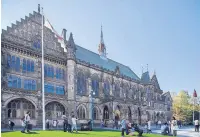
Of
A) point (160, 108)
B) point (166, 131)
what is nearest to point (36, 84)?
point (166, 131)

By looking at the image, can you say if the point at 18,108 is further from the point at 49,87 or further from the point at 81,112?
the point at 81,112

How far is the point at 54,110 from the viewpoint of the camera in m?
32.1

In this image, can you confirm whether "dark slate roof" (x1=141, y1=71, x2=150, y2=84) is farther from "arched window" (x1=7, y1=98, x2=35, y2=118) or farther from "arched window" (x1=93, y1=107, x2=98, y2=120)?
"arched window" (x1=7, y1=98, x2=35, y2=118)

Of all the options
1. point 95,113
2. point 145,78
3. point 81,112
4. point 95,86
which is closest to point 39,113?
point 81,112

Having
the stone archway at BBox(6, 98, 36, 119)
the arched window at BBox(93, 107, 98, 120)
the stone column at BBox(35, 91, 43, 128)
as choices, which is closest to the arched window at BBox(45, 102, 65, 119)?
the stone column at BBox(35, 91, 43, 128)

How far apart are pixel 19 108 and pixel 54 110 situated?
4903mm

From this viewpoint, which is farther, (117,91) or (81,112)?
(117,91)

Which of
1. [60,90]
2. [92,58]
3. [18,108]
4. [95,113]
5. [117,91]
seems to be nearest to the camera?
[18,108]

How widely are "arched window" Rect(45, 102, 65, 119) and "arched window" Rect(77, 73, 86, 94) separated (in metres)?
3.41

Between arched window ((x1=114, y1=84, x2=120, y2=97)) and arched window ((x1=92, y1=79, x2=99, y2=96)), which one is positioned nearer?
arched window ((x1=92, y1=79, x2=99, y2=96))

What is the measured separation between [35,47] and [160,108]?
132 feet

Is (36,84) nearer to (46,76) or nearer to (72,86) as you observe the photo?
(46,76)

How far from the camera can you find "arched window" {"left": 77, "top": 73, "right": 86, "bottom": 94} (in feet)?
117

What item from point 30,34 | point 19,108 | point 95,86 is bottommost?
point 19,108
